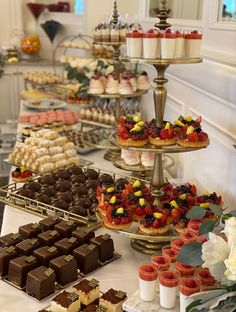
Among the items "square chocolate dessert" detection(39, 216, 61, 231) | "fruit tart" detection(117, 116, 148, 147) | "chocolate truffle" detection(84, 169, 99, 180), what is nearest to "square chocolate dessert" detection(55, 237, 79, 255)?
"square chocolate dessert" detection(39, 216, 61, 231)

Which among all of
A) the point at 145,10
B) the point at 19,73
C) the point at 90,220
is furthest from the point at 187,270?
the point at 19,73

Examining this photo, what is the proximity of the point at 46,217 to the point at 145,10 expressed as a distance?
1633 millimetres

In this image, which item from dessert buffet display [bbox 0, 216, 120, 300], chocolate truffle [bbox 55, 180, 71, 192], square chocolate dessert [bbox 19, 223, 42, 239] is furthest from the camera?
chocolate truffle [bbox 55, 180, 71, 192]

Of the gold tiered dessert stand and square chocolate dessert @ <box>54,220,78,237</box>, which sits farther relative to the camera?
square chocolate dessert @ <box>54,220,78,237</box>

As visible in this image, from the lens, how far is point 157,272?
3.59 feet

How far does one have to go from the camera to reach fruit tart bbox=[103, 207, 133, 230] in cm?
133

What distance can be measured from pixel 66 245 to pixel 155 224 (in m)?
0.27

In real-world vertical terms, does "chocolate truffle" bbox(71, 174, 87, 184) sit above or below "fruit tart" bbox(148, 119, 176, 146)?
below

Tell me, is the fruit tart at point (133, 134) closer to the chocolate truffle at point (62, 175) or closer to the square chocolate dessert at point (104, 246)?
the square chocolate dessert at point (104, 246)

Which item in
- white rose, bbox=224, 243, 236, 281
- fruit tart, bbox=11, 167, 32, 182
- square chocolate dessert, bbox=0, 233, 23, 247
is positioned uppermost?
white rose, bbox=224, 243, 236, 281

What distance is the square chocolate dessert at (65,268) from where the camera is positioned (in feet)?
4.13

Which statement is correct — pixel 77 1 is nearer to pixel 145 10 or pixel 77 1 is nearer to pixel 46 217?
pixel 145 10

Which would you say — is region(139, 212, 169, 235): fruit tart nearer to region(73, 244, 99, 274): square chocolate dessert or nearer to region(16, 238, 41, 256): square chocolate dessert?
region(73, 244, 99, 274): square chocolate dessert

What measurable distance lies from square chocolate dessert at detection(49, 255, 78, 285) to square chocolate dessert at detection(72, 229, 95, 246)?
112mm
